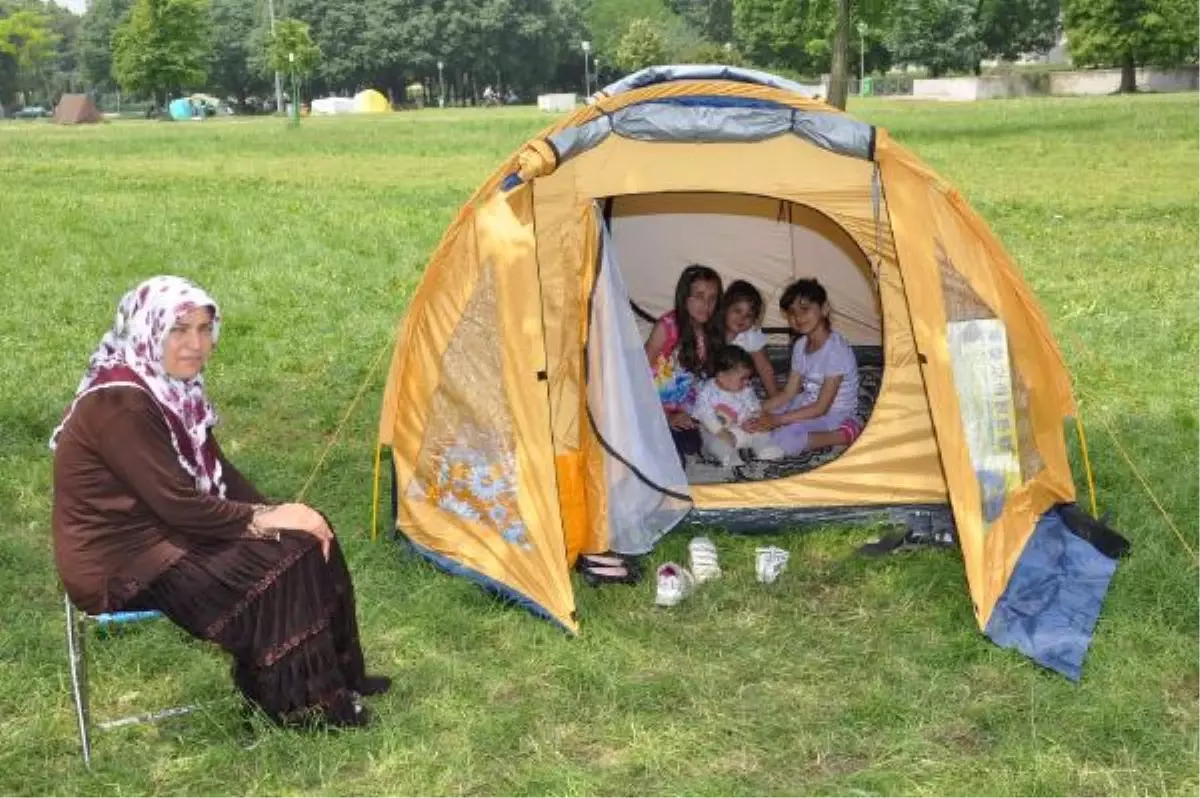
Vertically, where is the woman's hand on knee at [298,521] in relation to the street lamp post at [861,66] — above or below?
below

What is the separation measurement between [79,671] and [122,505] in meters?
0.48

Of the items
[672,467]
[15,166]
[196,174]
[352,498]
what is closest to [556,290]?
[672,467]

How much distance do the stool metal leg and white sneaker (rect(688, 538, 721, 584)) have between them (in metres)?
2.14

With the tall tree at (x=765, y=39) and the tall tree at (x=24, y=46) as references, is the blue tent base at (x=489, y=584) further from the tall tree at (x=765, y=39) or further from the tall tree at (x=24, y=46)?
the tall tree at (x=24, y=46)

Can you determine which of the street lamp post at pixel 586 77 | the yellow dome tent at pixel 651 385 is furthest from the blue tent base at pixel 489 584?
the street lamp post at pixel 586 77

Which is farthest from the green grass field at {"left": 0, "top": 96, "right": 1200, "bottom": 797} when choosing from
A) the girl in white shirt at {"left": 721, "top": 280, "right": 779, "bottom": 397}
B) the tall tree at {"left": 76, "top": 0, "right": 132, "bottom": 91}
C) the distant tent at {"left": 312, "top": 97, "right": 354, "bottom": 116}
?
the tall tree at {"left": 76, "top": 0, "right": 132, "bottom": 91}

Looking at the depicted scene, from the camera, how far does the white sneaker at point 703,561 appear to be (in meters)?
4.74

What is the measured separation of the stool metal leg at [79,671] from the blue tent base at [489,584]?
4.77ft

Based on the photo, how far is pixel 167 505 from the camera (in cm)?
327

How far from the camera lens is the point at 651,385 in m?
5.02

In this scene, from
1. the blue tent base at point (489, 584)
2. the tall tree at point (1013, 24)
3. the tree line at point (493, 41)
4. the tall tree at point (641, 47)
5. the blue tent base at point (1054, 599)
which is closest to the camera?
the blue tent base at point (1054, 599)

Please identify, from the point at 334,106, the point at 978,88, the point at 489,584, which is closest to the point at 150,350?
the point at 489,584

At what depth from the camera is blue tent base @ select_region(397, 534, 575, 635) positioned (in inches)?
172

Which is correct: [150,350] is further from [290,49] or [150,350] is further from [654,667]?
[290,49]
